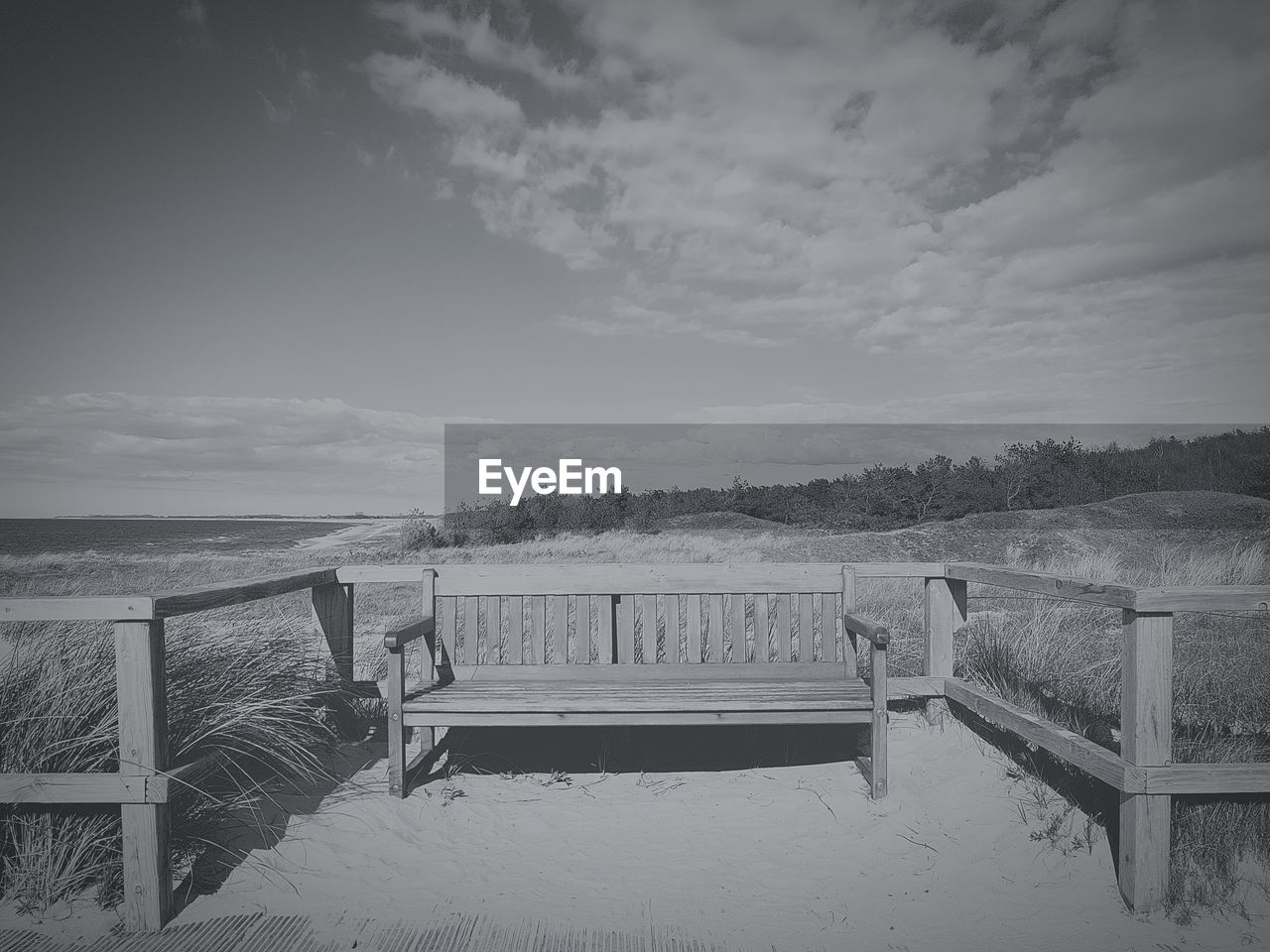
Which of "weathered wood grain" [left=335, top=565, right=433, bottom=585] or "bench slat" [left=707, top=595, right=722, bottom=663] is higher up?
"weathered wood grain" [left=335, top=565, right=433, bottom=585]

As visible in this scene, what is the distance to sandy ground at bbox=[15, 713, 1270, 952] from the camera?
2783 mm

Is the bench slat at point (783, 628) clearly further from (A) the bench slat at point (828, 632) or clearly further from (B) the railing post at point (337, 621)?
(B) the railing post at point (337, 621)

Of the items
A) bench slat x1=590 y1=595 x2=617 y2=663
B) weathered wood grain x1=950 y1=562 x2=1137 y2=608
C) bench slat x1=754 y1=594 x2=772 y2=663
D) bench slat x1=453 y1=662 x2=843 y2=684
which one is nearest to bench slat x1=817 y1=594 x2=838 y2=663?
bench slat x1=453 y1=662 x2=843 y2=684

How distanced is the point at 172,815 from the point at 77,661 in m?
0.83

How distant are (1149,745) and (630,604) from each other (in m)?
2.57

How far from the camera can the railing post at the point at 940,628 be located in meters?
4.81

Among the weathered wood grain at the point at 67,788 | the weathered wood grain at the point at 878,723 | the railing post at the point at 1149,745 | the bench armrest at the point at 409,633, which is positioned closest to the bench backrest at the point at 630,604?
the bench armrest at the point at 409,633

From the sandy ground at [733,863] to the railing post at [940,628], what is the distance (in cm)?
61

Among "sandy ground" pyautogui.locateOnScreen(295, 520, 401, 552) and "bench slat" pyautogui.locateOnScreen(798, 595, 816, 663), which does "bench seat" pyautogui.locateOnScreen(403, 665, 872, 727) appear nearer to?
"bench slat" pyautogui.locateOnScreen(798, 595, 816, 663)

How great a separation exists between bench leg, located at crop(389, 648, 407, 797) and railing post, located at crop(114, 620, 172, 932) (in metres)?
1.12

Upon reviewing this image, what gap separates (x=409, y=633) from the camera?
4.09 metres

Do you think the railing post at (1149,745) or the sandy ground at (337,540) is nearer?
the railing post at (1149,745)

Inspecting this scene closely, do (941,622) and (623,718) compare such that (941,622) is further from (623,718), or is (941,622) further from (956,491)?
(956,491)

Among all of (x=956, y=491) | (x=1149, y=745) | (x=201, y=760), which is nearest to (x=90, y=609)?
→ (x=201, y=760)
